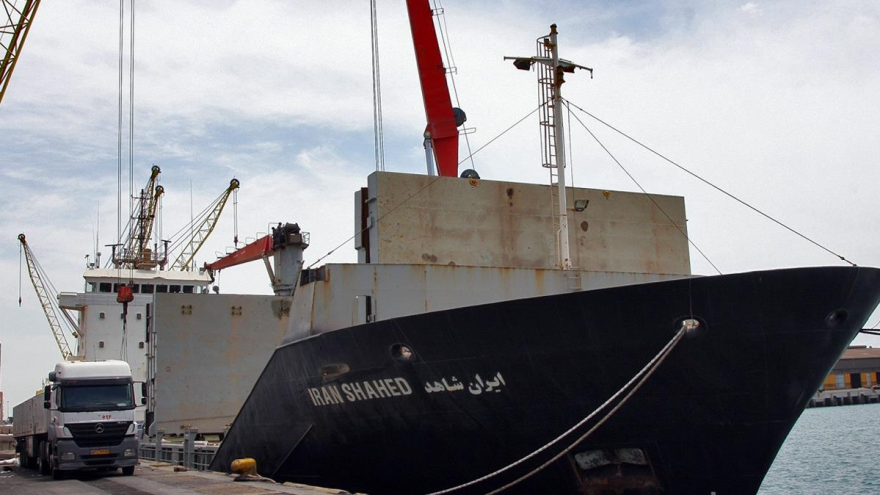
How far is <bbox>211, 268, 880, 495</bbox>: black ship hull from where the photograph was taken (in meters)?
11.0

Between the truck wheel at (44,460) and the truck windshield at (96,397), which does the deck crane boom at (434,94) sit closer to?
the truck windshield at (96,397)

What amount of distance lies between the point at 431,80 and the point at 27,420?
14.1 m

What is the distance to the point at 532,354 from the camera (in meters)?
11.8

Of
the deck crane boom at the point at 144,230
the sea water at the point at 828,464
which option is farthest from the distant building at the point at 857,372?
the deck crane boom at the point at 144,230

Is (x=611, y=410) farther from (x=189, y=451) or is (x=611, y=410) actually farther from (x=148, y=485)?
(x=189, y=451)

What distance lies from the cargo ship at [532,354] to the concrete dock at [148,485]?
45.5 inches

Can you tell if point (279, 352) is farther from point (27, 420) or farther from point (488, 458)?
point (27, 420)

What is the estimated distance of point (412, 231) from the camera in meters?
15.9

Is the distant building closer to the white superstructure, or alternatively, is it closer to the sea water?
the sea water

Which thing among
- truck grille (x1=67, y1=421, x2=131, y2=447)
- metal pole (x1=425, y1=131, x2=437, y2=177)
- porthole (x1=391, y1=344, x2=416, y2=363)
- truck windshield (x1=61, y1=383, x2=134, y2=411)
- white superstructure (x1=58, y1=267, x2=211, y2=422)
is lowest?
truck grille (x1=67, y1=421, x2=131, y2=447)

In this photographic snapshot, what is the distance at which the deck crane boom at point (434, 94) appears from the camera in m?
20.3

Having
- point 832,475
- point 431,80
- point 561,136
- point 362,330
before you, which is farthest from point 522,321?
point 832,475

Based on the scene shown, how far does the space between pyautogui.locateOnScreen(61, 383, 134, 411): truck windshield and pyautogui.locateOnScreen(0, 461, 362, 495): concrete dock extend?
151cm

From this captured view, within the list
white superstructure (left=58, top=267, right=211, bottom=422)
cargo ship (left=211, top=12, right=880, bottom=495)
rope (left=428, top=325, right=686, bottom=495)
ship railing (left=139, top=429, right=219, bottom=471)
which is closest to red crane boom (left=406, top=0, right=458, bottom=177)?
cargo ship (left=211, top=12, right=880, bottom=495)
